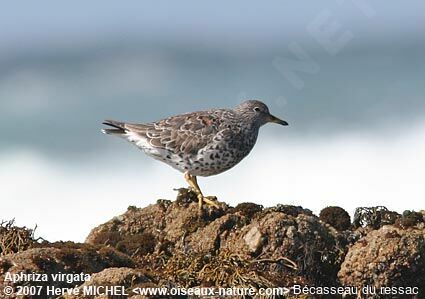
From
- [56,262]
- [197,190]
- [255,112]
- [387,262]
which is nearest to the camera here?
[56,262]

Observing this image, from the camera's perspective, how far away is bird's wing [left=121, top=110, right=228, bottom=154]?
57.5ft

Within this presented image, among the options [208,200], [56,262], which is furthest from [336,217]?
[56,262]

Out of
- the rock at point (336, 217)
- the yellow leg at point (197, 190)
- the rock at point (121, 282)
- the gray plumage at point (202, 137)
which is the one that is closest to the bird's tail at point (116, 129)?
the gray plumage at point (202, 137)

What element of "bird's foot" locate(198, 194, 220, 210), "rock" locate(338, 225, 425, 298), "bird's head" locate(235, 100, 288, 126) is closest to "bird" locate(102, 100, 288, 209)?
"bird's head" locate(235, 100, 288, 126)

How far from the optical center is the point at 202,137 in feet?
57.6

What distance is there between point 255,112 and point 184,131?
139 cm

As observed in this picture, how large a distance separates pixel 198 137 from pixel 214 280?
4.78 metres

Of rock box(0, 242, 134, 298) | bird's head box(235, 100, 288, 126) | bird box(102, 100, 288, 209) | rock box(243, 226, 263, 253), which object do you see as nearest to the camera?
rock box(0, 242, 134, 298)

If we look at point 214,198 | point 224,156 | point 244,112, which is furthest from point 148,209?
point 244,112

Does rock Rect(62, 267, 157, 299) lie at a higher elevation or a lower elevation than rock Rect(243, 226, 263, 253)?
lower

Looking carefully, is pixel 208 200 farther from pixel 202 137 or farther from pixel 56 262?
pixel 56 262

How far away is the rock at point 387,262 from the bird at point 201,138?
3763 millimetres

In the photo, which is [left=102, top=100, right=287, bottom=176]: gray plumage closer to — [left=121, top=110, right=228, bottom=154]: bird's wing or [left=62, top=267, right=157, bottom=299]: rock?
[left=121, top=110, right=228, bottom=154]: bird's wing

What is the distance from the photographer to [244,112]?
60.0ft
